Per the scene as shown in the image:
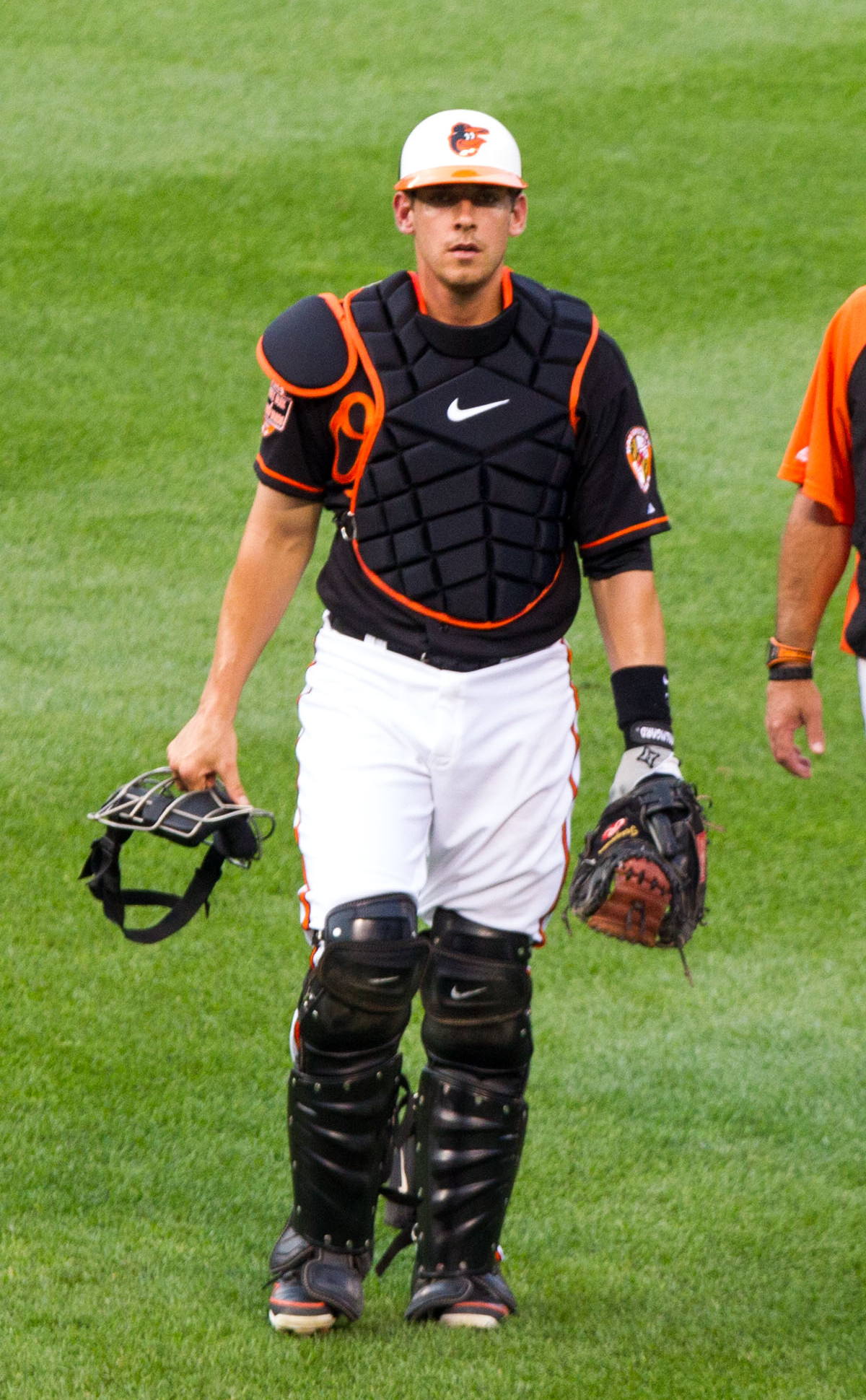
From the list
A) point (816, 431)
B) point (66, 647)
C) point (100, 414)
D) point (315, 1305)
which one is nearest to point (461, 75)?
point (100, 414)

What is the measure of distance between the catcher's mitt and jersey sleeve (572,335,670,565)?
21.9 inches

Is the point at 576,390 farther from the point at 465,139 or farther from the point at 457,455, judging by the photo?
the point at 465,139

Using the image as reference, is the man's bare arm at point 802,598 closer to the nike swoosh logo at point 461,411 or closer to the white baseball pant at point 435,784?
the white baseball pant at point 435,784

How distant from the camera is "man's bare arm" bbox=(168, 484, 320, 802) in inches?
158

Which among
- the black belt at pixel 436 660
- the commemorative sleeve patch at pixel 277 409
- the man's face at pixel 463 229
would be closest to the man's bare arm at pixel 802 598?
the black belt at pixel 436 660

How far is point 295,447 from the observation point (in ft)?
13.0

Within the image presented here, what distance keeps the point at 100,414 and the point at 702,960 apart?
5921 millimetres

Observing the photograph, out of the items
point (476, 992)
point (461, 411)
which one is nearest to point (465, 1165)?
point (476, 992)

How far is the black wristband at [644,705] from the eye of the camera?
397 centimetres

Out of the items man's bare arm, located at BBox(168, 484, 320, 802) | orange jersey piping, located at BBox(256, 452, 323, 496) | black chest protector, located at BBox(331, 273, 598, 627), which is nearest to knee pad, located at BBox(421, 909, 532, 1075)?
man's bare arm, located at BBox(168, 484, 320, 802)

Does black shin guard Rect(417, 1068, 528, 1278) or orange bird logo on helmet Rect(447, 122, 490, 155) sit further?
black shin guard Rect(417, 1068, 528, 1278)

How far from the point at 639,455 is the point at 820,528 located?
586mm

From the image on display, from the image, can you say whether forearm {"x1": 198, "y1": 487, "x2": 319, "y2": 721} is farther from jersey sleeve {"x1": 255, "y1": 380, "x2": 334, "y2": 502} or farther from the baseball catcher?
the baseball catcher

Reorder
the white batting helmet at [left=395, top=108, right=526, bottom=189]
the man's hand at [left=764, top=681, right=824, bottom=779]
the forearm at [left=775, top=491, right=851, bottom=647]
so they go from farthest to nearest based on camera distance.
→ the man's hand at [left=764, top=681, right=824, bottom=779] → the forearm at [left=775, top=491, right=851, bottom=647] → the white batting helmet at [left=395, top=108, right=526, bottom=189]
